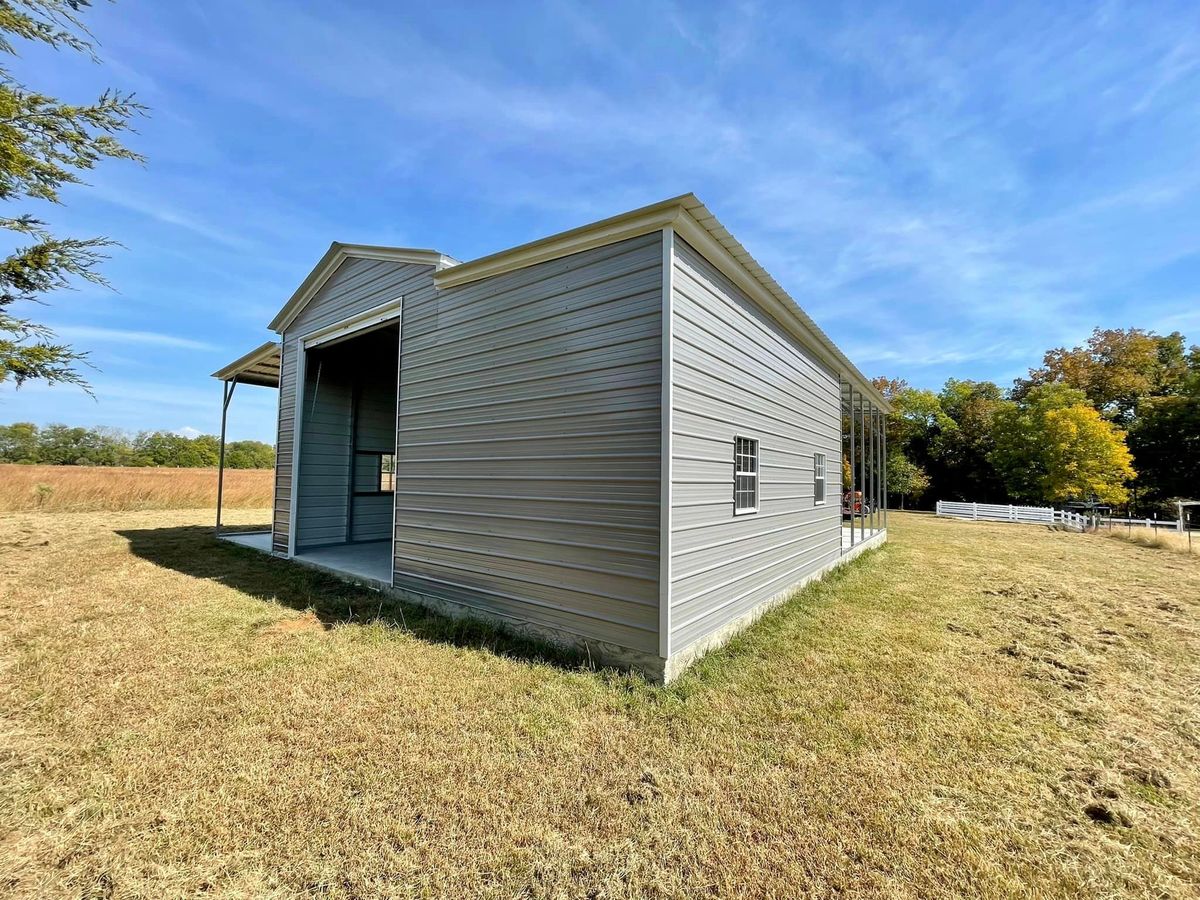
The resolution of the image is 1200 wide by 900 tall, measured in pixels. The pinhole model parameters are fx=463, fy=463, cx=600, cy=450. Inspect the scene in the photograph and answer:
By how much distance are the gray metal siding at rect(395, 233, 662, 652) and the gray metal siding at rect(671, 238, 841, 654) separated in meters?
0.32

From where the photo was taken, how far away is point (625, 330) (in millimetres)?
4172

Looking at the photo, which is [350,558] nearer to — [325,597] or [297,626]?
[325,597]

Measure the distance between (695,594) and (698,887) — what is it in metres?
2.44

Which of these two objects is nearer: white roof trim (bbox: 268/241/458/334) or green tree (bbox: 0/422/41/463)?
white roof trim (bbox: 268/241/458/334)

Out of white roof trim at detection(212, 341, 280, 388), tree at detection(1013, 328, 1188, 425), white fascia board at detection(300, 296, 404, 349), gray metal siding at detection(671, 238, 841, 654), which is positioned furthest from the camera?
tree at detection(1013, 328, 1188, 425)

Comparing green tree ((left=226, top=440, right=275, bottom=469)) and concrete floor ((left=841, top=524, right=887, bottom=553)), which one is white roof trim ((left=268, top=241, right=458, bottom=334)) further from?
green tree ((left=226, top=440, right=275, bottom=469))

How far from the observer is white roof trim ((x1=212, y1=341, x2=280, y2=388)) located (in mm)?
9469

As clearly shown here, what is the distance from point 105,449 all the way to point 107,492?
36904mm

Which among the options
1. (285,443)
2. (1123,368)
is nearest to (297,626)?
(285,443)

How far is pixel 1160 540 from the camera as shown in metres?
13.4

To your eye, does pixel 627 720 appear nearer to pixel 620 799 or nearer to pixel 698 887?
pixel 620 799

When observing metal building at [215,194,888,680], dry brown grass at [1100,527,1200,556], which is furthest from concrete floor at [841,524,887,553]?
dry brown grass at [1100,527,1200,556]

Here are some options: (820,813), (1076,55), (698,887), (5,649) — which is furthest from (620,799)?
(1076,55)

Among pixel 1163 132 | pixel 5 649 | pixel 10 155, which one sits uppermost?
pixel 1163 132
